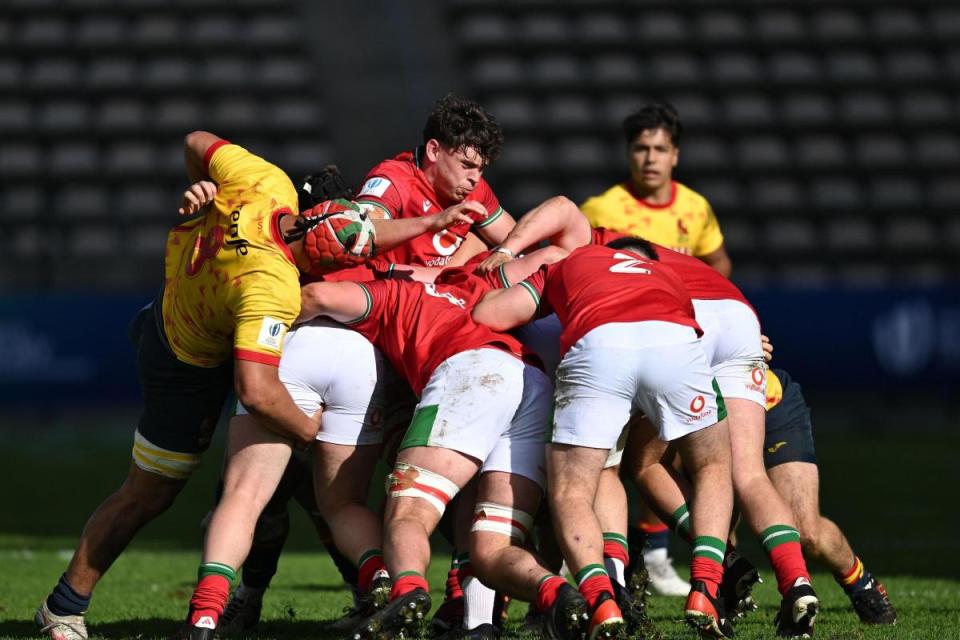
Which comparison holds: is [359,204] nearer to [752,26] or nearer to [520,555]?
[520,555]

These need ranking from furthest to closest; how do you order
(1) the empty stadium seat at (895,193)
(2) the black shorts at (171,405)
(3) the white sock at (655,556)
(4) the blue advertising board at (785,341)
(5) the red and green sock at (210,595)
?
(1) the empty stadium seat at (895,193)
(4) the blue advertising board at (785,341)
(3) the white sock at (655,556)
(2) the black shorts at (171,405)
(5) the red and green sock at (210,595)

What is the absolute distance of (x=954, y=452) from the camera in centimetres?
1352

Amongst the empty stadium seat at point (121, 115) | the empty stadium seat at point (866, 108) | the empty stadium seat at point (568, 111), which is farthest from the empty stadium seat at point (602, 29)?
the empty stadium seat at point (121, 115)

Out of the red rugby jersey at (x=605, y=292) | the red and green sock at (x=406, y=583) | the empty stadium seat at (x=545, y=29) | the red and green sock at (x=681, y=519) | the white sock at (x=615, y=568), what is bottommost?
the white sock at (x=615, y=568)

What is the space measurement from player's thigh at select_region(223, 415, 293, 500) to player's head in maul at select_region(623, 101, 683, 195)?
3.40 metres

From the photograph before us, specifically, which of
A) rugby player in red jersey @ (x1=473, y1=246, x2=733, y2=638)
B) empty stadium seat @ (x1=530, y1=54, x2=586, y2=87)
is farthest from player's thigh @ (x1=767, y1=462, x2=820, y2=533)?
empty stadium seat @ (x1=530, y1=54, x2=586, y2=87)

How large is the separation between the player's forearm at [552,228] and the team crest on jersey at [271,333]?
4.32 feet

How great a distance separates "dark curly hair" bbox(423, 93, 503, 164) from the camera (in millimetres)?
6086

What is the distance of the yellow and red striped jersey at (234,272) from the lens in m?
5.02

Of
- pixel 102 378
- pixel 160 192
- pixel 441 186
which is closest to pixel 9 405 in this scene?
pixel 102 378

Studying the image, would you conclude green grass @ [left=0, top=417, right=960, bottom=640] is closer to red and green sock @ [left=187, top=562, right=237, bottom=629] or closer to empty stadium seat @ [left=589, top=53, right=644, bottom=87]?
red and green sock @ [left=187, top=562, right=237, bottom=629]

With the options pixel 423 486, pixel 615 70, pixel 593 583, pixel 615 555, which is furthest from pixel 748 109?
pixel 593 583

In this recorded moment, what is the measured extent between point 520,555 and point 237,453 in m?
1.16

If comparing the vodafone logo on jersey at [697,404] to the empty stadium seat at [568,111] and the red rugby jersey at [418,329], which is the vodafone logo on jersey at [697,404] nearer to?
the red rugby jersey at [418,329]
